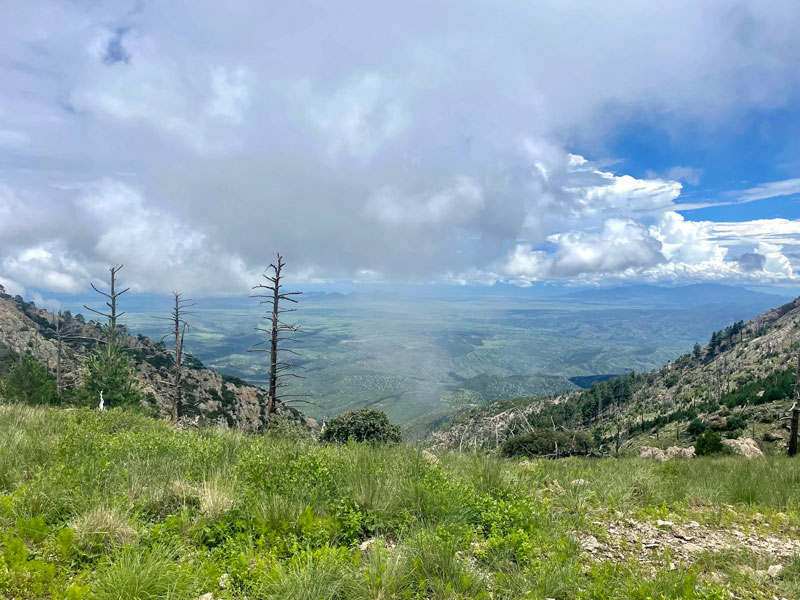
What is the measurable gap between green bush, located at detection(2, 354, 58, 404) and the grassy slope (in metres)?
28.1

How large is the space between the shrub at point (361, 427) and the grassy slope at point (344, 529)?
1870 centimetres

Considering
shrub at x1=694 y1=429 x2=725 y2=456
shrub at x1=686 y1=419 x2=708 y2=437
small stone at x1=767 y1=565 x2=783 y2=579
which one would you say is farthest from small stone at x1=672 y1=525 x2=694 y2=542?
shrub at x1=686 y1=419 x2=708 y2=437

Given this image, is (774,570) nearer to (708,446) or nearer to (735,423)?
(708,446)

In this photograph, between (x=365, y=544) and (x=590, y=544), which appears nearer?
(x=365, y=544)

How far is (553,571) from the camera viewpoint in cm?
421

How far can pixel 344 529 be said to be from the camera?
493 cm

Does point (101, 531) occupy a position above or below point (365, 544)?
above

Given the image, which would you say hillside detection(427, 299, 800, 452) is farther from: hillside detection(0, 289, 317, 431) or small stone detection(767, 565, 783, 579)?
small stone detection(767, 565, 783, 579)

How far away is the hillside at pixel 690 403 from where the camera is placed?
67.8 meters

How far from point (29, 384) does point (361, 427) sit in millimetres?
25138

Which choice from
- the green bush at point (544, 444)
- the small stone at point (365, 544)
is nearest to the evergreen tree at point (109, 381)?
the small stone at point (365, 544)

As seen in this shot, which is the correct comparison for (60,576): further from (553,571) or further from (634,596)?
(634,596)

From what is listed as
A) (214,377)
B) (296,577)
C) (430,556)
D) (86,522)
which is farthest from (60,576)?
(214,377)

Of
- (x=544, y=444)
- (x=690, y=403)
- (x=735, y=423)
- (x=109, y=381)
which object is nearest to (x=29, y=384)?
(x=109, y=381)
